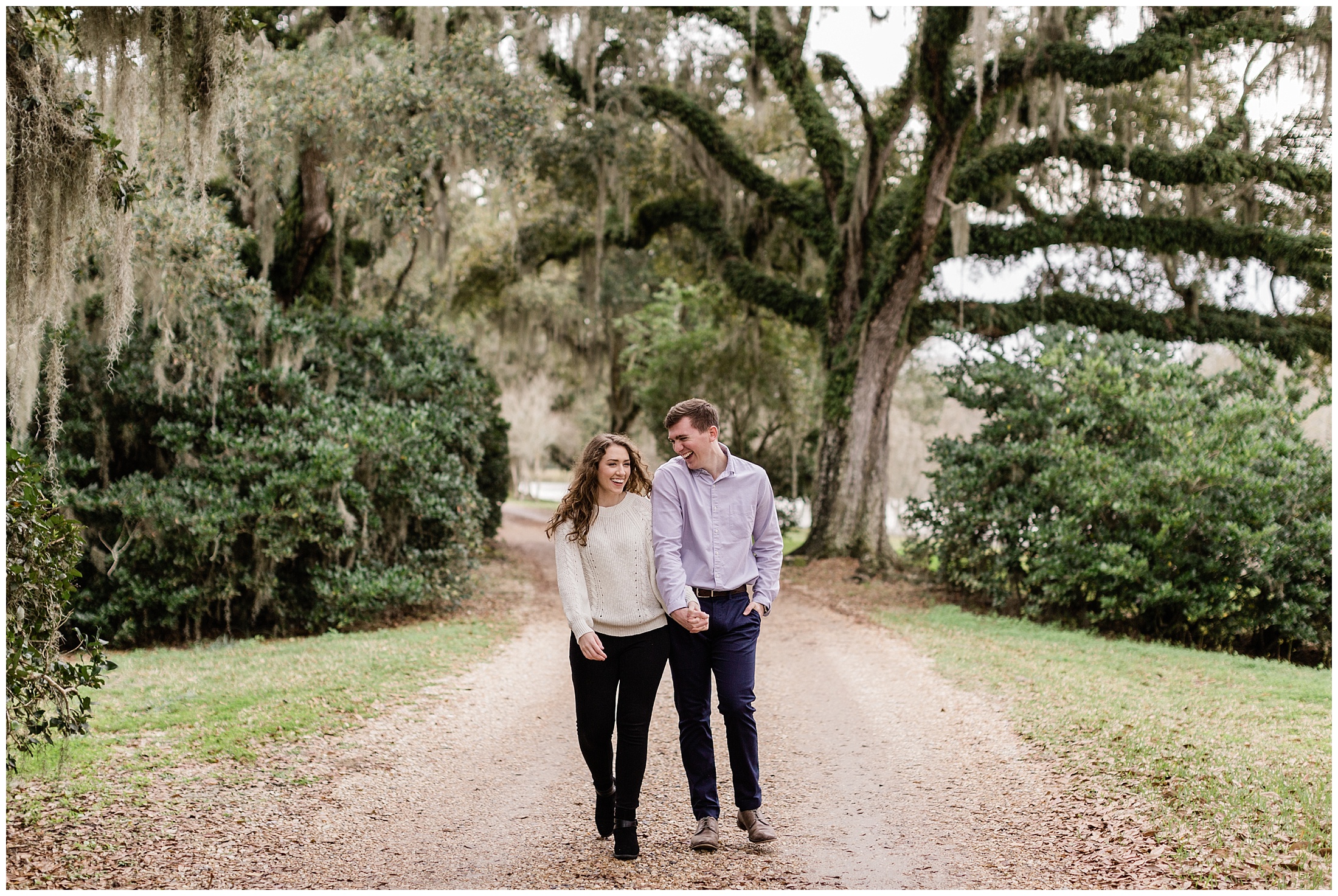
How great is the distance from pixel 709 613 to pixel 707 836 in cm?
91

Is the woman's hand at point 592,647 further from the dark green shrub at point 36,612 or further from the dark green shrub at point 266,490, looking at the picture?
the dark green shrub at point 266,490

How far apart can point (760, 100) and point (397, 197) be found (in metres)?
6.74

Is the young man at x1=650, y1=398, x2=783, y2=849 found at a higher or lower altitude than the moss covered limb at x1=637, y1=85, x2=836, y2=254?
lower

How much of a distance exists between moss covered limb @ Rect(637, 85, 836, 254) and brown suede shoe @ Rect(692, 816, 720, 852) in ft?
43.0

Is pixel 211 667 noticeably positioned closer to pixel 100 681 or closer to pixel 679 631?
pixel 100 681

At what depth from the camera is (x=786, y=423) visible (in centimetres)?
2227

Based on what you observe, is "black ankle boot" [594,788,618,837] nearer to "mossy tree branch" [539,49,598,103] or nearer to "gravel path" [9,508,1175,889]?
"gravel path" [9,508,1175,889]

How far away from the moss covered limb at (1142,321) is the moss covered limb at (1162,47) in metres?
3.59

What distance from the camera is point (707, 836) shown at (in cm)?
389

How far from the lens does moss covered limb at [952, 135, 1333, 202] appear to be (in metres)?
12.6

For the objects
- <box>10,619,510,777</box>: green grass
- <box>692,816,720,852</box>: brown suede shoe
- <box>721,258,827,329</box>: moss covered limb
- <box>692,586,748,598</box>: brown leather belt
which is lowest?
<box>10,619,510,777</box>: green grass

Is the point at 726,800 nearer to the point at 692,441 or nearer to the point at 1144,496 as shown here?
the point at 692,441

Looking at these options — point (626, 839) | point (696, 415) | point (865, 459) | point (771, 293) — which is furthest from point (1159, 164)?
point (626, 839)

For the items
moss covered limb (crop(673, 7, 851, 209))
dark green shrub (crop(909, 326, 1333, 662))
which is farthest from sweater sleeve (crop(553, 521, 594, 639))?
moss covered limb (crop(673, 7, 851, 209))
